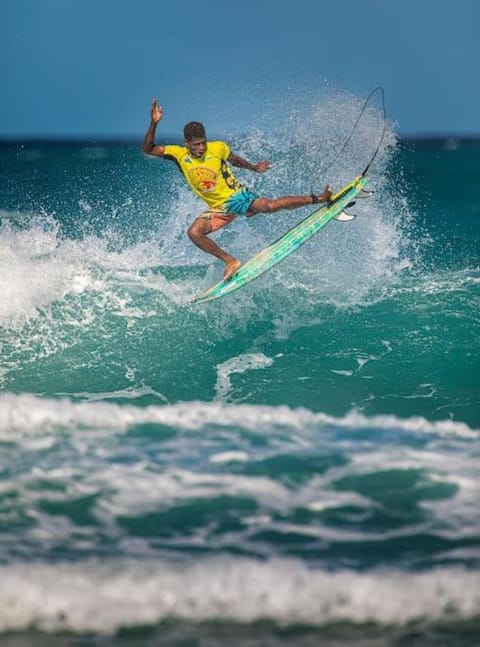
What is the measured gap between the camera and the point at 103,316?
28.4 feet

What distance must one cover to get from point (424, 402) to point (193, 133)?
2860 mm

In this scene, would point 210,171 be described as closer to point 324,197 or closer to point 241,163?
point 241,163

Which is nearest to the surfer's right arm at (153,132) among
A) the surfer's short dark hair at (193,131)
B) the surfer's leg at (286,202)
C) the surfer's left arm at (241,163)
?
the surfer's short dark hair at (193,131)

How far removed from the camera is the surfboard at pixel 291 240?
305 inches

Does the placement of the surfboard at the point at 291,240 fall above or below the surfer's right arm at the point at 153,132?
below

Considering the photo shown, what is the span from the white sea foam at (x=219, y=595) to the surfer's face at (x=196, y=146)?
398cm

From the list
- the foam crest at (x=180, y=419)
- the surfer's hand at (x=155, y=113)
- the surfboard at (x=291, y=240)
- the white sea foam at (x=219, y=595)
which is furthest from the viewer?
the surfboard at (x=291, y=240)

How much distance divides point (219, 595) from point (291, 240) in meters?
4.64

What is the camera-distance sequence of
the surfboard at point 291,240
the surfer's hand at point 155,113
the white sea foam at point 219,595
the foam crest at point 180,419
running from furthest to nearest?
1. the surfboard at point 291,240
2. the surfer's hand at point 155,113
3. the foam crest at point 180,419
4. the white sea foam at point 219,595

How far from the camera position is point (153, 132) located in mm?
6941

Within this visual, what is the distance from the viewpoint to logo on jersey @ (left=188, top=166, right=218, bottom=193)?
7.18m

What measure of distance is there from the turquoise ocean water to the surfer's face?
192cm

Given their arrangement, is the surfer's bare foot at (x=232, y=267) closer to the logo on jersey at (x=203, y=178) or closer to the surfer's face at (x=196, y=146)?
the logo on jersey at (x=203, y=178)

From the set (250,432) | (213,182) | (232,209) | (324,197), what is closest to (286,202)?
(324,197)
